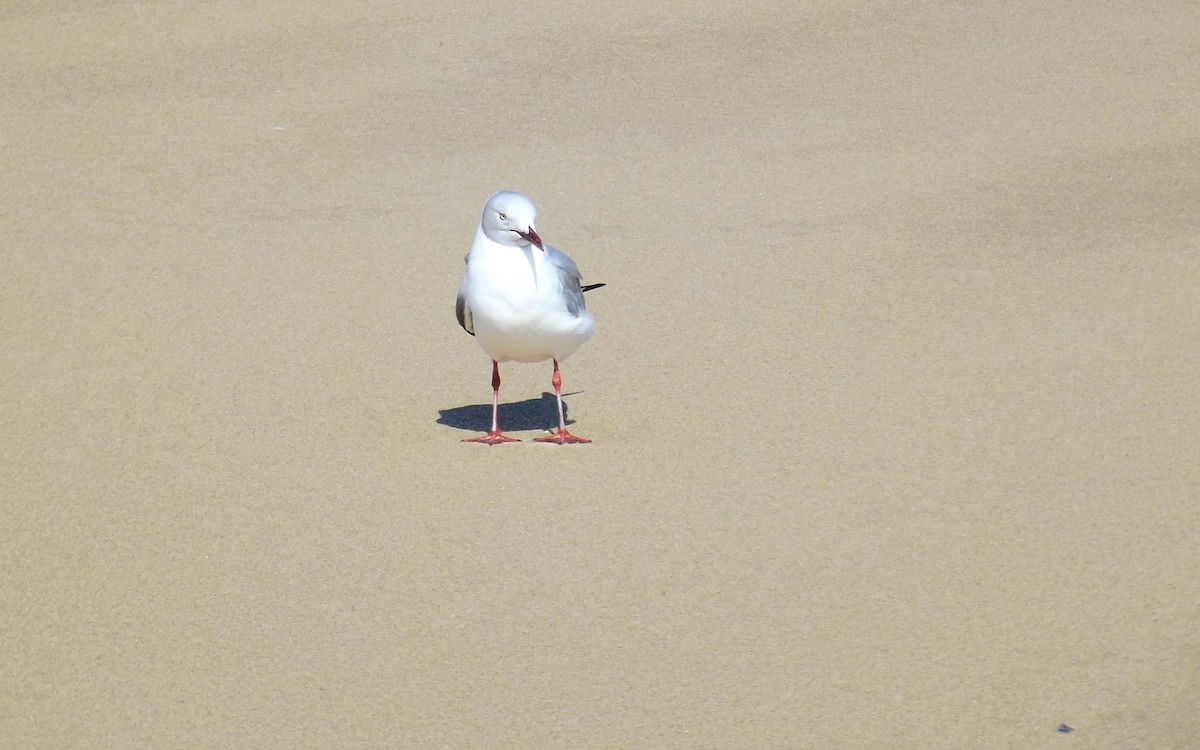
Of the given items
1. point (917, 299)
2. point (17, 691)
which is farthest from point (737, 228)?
point (17, 691)

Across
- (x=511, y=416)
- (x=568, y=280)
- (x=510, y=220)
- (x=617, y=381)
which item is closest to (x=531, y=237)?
(x=510, y=220)

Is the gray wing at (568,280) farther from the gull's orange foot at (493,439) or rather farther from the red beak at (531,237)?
the gull's orange foot at (493,439)

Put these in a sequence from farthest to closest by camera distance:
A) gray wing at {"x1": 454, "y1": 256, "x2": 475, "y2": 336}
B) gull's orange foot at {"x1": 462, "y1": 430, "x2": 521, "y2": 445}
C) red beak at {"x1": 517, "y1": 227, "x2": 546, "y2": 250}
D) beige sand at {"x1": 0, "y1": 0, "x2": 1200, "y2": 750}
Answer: gull's orange foot at {"x1": 462, "y1": 430, "x2": 521, "y2": 445}, gray wing at {"x1": 454, "y1": 256, "x2": 475, "y2": 336}, red beak at {"x1": 517, "y1": 227, "x2": 546, "y2": 250}, beige sand at {"x1": 0, "y1": 0, "x2": 1200, "y2": 750}

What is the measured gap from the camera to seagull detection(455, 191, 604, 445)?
511 cm

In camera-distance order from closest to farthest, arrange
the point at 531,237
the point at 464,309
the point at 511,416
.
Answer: the point at 531,237, the point at 464,309, the point at 511,416

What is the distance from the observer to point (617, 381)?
6.06 meters

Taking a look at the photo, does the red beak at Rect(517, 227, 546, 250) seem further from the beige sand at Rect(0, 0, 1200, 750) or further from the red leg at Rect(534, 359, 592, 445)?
the beige sand at Rect(0, 0, 1200, 750)

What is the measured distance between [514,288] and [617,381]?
1041 millimetres

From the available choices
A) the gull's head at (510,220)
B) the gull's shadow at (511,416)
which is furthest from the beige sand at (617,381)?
the gull's head at (510,220)

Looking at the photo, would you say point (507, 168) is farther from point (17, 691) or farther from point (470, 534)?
point (17, 691)

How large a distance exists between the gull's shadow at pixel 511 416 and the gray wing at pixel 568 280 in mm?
523

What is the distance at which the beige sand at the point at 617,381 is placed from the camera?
3.98 metres

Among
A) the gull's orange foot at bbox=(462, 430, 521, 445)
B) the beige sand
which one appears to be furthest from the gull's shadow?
the gull's orange foot at bbox=(462, 430, 521, 445)

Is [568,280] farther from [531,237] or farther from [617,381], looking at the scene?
[617,381]
